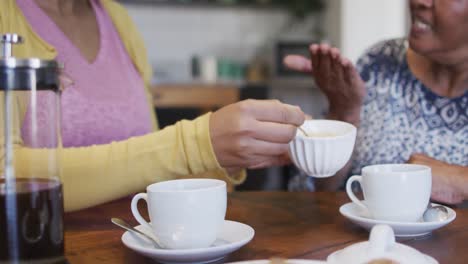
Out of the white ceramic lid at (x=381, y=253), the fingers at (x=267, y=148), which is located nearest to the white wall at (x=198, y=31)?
the fingers at (x=267, y=148)

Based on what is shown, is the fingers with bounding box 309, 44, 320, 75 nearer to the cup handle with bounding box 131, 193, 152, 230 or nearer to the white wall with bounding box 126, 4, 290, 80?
the cup handle with bounding box 131, 193, 152, 230

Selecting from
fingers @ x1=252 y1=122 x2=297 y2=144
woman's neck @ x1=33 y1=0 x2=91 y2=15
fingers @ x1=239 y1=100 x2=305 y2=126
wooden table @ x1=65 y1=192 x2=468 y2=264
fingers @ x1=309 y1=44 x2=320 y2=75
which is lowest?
wooden table @ x1=65 y1=192 x2=468 y2=264

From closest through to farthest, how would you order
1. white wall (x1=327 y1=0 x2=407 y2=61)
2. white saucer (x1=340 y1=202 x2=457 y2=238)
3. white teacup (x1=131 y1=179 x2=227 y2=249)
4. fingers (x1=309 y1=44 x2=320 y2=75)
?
white teacup (x1=131 y1=179 x2=227 y2=249) < white saucer (x1=340 y1=202 x2=457 y2=238) < fingers (x1=309 y1=44 x2=320 y2=75) < white wall (x1=327 y1=0 x2=407 y2=61)

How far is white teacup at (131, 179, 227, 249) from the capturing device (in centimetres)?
78

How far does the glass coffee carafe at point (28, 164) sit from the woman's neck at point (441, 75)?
1.13 m

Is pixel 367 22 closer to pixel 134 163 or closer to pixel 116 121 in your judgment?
pixel 116 121

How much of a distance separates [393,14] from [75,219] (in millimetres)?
3366

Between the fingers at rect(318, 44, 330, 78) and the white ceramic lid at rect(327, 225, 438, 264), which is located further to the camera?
the fingers at rect(318, 44, 330, 78)

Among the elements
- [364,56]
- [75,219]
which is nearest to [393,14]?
[364,56]

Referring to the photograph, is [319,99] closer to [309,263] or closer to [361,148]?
[361,148]

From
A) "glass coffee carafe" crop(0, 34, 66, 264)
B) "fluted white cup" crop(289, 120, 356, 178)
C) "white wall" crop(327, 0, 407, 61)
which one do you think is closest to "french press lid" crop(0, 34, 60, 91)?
"glass coffee carafe" crop(0, 34, 66, 264)

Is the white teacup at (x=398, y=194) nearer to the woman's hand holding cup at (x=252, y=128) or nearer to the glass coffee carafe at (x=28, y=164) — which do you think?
the woman's hand holding cup at (x=252, y=128)

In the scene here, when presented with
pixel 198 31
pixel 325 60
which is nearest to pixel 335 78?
pixel 325 60

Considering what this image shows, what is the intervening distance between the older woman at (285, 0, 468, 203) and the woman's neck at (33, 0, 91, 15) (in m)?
0.52
